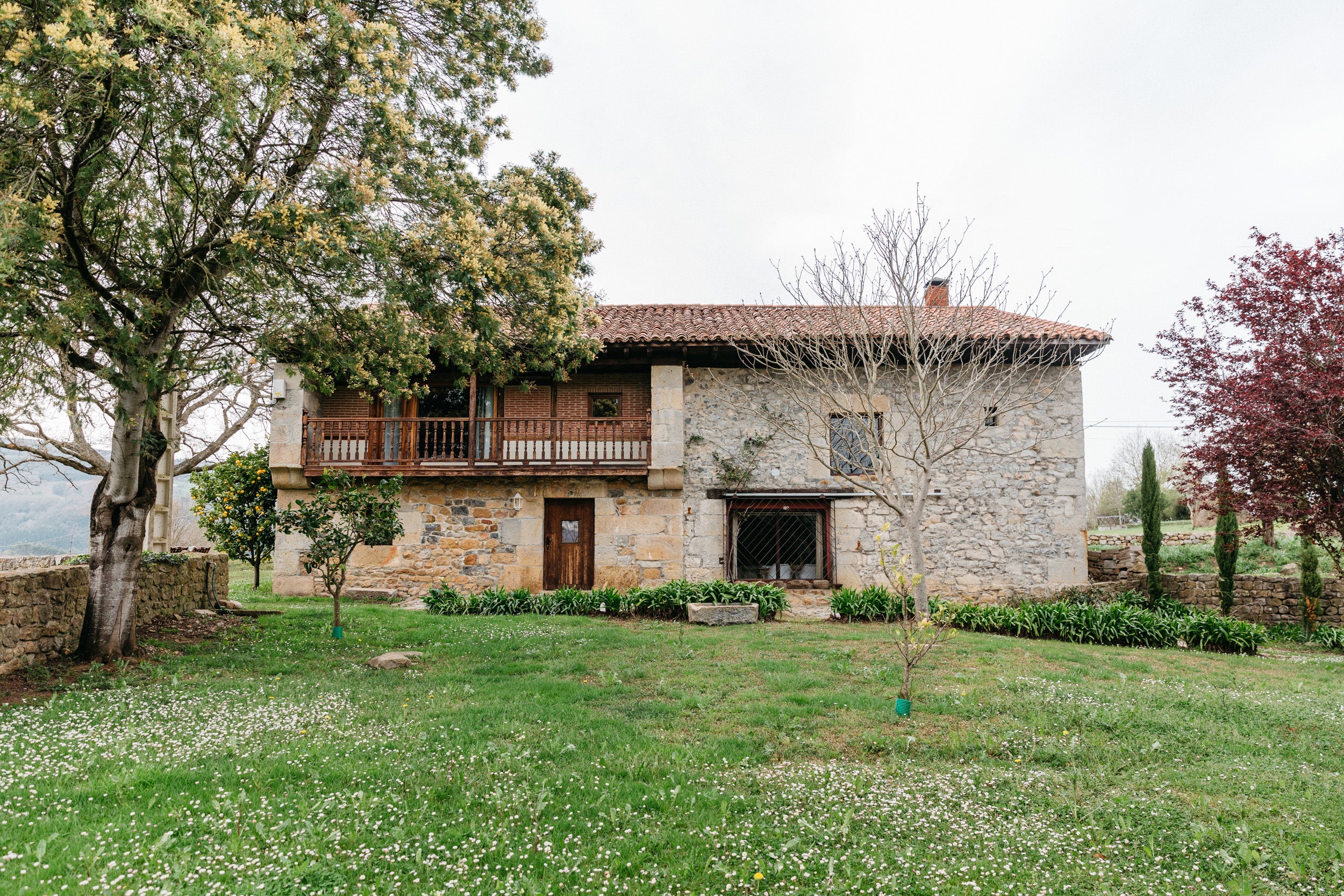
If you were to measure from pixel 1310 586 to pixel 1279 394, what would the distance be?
3626 millimetres

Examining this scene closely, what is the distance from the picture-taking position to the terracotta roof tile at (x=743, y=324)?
11.2 meters

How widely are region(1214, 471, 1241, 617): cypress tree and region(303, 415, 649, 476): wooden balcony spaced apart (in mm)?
9758

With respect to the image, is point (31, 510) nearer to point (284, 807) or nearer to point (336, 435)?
point (336, 435)

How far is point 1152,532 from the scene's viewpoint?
13.1m

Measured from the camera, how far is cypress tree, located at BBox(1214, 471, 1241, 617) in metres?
11.3

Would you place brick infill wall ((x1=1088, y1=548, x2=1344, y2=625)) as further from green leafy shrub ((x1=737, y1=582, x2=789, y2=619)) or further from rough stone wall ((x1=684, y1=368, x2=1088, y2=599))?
green leafy shrub ((x1=737, y1=582, x2=789, y2=619))

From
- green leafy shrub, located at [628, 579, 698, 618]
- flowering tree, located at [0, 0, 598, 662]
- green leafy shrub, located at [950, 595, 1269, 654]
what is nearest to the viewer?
flowering tree, located at [0, 0, 598, 662]

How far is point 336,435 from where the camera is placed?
13508mm

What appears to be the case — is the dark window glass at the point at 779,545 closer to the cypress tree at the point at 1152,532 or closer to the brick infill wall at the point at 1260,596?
the cypress tree at the point at 1152,532

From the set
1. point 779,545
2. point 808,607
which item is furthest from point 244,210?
point 779,545

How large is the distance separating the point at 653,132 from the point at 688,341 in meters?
3.69

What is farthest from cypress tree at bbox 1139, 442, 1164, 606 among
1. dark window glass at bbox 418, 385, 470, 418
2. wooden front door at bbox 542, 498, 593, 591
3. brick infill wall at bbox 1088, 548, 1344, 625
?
dark window glass at bbox 418, 385, 470, 418

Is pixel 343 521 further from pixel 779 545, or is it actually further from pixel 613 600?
pixel 779 545

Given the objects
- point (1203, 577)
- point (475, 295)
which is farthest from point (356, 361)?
point (1203, 577)
